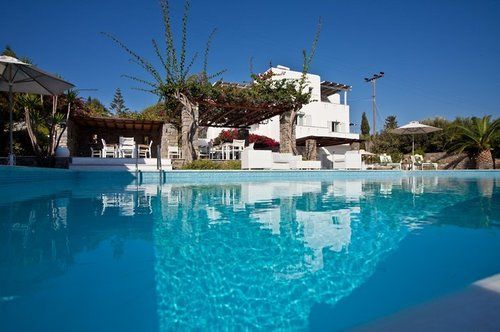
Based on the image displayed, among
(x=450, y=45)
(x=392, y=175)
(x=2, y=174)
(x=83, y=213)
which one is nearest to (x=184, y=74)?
(x=2, y=174)

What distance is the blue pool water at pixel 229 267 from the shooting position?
61.4 inches

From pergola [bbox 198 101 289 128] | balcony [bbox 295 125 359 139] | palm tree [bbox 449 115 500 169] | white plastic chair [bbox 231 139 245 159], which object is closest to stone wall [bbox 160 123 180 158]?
pergola [bbox 198 101 289 128]

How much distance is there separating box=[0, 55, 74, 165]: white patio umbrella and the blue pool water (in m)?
6.95

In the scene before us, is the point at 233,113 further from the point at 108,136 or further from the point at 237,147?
the point at 108,136

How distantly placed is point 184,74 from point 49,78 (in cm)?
577

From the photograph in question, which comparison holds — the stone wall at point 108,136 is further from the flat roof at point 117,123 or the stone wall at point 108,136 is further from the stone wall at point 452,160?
the stone wall at point 452,160

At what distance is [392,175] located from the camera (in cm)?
1568

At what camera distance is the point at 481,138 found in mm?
21562

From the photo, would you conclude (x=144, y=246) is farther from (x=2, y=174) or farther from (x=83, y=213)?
(x=2, y=174)

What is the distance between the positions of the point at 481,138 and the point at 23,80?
27708 millimetres

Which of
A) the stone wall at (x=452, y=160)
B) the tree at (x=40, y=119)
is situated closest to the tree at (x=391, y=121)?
the stone wall at (x=452, y=160)

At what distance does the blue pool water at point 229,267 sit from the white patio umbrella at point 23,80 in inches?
274

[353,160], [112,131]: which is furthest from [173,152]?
Answer: [353,160]

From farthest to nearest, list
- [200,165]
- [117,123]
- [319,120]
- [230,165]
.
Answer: [319,120]
[117,123]
[230,165]
[200,165]
